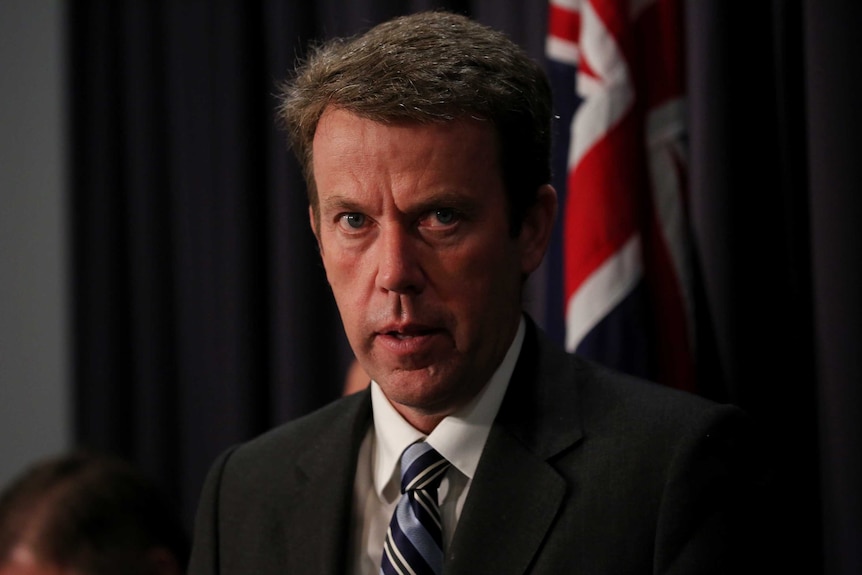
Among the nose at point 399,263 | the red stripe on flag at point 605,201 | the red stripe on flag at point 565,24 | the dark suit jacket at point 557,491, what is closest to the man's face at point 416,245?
the nose at point 399,263

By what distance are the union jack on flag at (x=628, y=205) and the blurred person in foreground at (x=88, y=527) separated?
1.22m

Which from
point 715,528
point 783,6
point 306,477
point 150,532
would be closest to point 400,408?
point 306,477

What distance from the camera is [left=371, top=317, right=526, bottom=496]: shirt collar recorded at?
1200mm

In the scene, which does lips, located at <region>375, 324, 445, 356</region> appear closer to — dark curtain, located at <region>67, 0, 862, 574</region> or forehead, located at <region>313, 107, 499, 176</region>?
forehead, located at <region>313, 107, 499, 176</region>

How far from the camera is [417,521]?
1157mm

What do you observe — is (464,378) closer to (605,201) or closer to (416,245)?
(416,245)

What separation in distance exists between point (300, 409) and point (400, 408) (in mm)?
1332

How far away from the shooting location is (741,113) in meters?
1.83

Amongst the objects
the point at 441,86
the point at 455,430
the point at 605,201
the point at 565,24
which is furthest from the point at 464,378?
the point at 565,24

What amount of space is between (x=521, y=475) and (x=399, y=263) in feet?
0.93

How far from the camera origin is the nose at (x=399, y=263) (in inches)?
43.4

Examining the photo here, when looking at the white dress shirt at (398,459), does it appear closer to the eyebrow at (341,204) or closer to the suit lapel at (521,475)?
the suit lapel at (521,475)

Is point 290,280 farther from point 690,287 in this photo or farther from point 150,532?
point 150,532

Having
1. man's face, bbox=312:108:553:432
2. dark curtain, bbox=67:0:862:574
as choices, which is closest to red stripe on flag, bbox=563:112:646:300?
dark curtain, bbox=67:0:862:574
